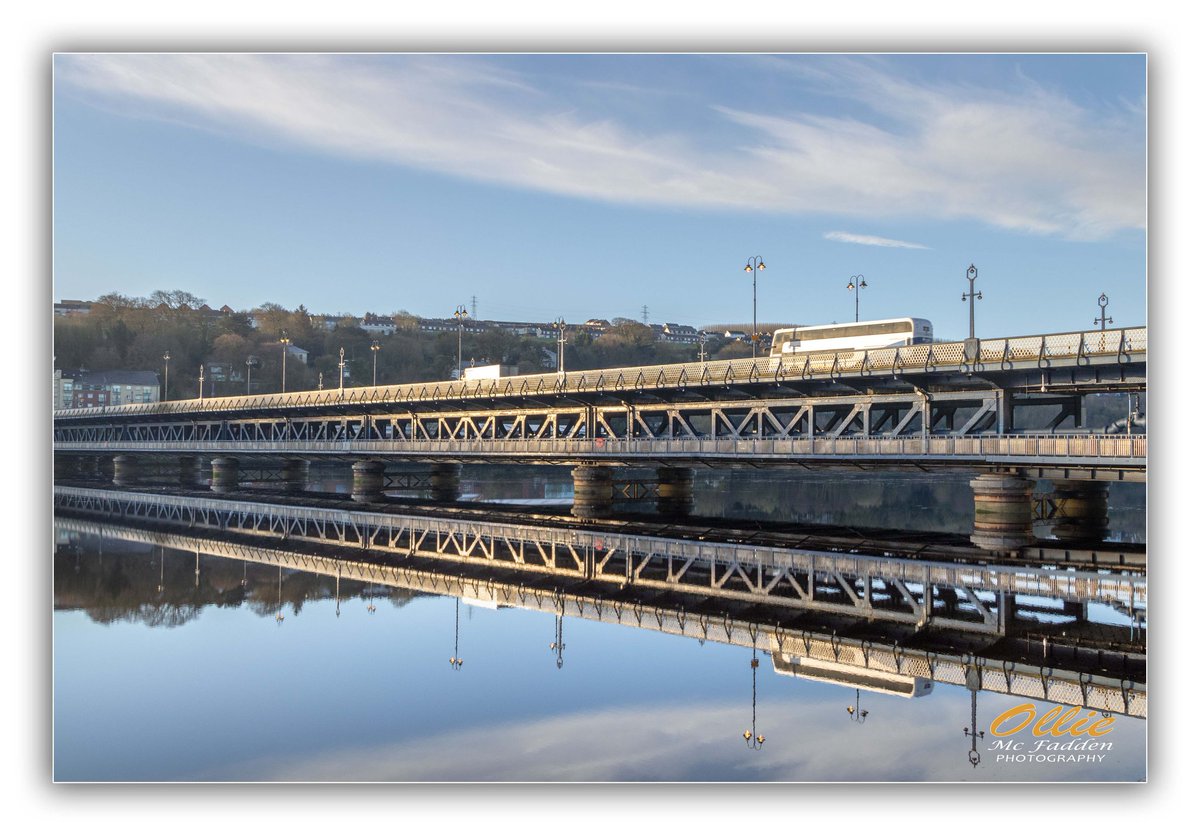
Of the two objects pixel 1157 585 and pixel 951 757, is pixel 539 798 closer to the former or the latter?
pixel 951 757

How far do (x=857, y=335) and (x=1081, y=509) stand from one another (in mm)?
12788

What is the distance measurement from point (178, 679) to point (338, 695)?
374cm

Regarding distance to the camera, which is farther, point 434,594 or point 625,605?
point 434,594

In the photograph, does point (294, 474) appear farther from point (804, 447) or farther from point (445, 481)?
point (804, 447)

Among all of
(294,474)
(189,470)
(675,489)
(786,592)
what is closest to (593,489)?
(675,489)

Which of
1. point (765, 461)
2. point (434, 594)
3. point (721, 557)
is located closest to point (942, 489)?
point (765, 461)

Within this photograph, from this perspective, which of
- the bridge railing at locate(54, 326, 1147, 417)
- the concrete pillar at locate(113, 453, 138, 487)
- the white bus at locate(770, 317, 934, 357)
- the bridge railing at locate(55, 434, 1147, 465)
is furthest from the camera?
the concrete pillar at locate(113, 453, 138, 487)

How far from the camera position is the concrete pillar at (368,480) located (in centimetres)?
7800

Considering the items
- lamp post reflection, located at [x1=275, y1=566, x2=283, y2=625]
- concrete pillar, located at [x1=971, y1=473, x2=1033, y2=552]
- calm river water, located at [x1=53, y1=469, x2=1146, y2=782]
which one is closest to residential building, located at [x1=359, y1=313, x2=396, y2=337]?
concrete pillar, located at [x1=971, y1=473, x2=1033, y2=552]

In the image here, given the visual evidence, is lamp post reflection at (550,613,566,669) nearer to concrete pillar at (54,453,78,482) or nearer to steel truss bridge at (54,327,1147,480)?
steel truss bridge at (54,327,1147,480)

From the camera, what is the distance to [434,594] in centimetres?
2927

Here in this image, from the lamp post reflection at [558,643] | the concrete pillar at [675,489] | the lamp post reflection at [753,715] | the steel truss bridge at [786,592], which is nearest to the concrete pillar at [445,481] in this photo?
the concrete pillar at [675,489]

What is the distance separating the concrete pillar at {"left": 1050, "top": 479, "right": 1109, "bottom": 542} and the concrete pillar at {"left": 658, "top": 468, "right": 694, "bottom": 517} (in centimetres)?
2039

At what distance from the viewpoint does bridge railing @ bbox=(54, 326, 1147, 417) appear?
39.8 m
